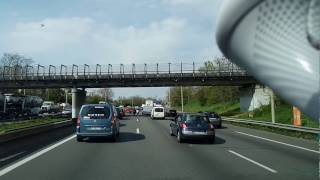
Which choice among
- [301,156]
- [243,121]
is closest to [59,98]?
[243,121]

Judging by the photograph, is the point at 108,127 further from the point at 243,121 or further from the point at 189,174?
the point at 243,121

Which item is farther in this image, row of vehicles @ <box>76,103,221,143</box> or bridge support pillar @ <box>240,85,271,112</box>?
bridge support pillar @ <box>240,85,271,112</box>

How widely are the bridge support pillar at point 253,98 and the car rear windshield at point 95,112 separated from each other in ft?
128

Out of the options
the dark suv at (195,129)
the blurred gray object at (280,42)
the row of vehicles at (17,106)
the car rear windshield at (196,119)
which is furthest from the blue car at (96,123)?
the row of vehicles at (17,106)

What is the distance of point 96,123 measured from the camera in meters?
22.0

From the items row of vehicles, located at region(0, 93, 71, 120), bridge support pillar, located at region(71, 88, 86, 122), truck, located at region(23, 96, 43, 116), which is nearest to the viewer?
bridge support pillar, located at region(71, 88, 86, 122)

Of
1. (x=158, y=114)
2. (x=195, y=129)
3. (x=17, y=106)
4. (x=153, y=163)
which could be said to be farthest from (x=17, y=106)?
(x=153, y=163)

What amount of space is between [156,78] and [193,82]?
4887mm

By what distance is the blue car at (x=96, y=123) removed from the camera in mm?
21797

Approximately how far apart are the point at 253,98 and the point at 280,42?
6038 centimetres

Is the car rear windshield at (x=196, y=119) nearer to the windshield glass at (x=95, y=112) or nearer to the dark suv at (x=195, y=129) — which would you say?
the dark suv at (x=195, y=129)

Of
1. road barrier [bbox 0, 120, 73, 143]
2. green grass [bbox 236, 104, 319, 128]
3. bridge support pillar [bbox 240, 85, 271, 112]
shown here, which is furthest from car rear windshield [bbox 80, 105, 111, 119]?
bridge support pillar [bbox 240, 85, 271, 112]

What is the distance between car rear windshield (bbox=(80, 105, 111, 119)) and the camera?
72.8 ft

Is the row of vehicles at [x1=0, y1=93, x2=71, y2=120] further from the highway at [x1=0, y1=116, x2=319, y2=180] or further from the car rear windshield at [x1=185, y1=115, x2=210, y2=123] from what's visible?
the highway at [x1=0, y1=116, x2=319, y2=180]
